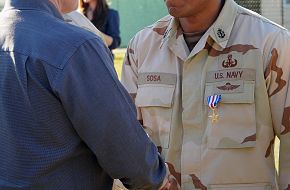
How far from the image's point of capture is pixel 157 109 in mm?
2908

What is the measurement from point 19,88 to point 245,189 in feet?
4.05

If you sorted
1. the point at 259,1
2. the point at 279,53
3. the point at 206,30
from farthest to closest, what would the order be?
the point at 259,1 → the point at 206,30 → the point at 279,53

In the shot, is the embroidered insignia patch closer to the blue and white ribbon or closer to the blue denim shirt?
the blue and white ribbon

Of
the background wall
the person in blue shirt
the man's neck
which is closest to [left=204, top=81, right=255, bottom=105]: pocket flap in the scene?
the man's neck

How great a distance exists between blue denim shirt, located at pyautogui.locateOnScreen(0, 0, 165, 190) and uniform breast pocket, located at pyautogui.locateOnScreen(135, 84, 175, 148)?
822 millimetres

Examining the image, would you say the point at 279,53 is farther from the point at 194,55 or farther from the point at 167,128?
the point at 167,128

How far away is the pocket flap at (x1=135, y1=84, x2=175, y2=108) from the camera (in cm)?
288

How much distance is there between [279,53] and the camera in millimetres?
2695

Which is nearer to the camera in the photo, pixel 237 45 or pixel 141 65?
pixel 237 45

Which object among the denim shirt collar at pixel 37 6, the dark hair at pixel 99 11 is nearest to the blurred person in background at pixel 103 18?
the dark hair at pixel 99 11

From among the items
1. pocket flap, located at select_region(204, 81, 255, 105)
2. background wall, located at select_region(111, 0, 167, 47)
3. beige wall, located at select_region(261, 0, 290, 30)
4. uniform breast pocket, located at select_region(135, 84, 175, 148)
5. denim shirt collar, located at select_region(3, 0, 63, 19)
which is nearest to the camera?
denim shirt collar, located at select_region(3, 0, 63, 19)

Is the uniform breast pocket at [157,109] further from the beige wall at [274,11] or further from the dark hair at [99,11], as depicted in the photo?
the beige wall at [274,11]

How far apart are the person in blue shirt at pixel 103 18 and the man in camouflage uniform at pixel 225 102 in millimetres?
3406

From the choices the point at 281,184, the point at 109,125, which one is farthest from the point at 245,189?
the point at 109,125
